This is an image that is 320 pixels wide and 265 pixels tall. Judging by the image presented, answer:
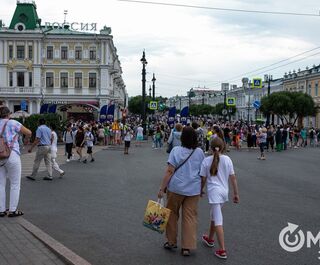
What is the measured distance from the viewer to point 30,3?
222 feet

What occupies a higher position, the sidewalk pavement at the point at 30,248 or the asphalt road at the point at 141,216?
the sidewalk pavement at the point at 30,248

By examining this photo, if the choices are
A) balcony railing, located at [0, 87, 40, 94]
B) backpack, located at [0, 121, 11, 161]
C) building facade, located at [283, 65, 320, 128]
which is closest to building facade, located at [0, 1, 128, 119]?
balcony railing, located at [0, 87, 40, 94]

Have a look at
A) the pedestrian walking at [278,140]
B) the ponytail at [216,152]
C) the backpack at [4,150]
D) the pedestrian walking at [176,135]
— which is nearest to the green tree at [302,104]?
the pedestrian walking at [278,140]

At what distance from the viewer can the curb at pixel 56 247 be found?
5945mm

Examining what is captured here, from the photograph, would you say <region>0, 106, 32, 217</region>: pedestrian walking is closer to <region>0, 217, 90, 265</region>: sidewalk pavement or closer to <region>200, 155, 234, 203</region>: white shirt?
<region>0, 217, 90, 265</region>: sidewalk pavement

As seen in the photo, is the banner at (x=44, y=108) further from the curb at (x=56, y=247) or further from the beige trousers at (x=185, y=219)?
the beige trousers at (x=185, y=219)

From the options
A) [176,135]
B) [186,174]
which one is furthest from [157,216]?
[176,135]

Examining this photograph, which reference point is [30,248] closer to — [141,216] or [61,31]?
[141,216]

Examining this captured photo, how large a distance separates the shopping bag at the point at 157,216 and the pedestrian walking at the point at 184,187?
0.20 meters

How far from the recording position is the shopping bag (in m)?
6.51

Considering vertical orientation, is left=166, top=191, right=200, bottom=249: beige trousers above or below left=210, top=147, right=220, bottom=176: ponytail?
below

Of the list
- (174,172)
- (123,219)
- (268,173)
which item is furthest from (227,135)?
(174,172)

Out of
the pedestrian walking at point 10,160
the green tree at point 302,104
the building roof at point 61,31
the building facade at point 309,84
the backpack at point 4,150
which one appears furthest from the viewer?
the building facade at point 309,84

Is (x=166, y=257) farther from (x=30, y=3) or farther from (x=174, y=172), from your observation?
(x=30, y=3)
